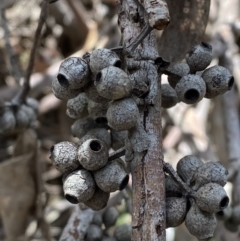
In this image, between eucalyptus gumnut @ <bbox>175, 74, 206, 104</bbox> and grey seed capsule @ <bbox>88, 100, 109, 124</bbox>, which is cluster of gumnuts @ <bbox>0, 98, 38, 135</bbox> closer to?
grey seed capsule @ <bbox>88, 100, 109, 124</bbox>

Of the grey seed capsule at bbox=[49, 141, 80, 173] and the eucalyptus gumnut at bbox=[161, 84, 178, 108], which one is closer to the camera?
the grey seed capsule at bbox=[49, 141, 80, 173]

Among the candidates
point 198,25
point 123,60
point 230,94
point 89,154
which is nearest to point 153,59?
point 123,60

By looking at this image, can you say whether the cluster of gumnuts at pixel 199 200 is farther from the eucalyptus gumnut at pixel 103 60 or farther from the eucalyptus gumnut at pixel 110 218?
the eucalyptus gumnut at pixel 110 218

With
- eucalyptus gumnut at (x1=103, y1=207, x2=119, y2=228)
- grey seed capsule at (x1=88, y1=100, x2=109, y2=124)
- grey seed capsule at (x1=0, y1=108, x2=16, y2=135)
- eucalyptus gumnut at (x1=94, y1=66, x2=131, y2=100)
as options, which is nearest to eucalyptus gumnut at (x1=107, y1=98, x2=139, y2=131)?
eucalyptus gumnut at (x1=94, y1=66, x2=131, y2=100)

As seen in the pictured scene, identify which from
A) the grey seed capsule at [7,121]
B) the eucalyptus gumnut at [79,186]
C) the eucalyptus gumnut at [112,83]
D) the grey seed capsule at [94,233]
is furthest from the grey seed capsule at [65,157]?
the grey seed capsule at [7,121]

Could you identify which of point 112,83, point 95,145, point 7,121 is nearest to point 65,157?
point 95,145
